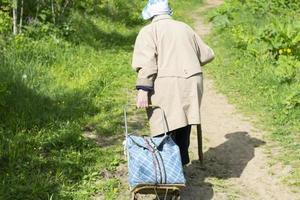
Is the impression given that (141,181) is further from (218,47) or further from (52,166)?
(218,47)

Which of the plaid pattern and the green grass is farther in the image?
the green grass

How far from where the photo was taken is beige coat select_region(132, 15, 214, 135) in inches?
184

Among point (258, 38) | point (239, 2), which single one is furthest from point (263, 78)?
point (239, 2)

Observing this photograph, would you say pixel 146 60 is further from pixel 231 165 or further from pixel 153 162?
pixel 231 165

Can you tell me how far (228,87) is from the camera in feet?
30.5

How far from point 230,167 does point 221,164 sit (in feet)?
0.41

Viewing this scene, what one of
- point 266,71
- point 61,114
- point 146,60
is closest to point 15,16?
point 61,114

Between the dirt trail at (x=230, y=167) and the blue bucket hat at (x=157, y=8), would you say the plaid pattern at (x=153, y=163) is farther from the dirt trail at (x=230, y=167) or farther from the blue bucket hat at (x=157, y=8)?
the blue bucket hat at (x=157, y=8)

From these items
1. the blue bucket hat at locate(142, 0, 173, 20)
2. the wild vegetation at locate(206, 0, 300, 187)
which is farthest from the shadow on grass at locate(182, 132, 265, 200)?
the blue bucket hat at locate(142, 0, 173, 20)

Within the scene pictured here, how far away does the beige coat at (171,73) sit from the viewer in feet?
15.3

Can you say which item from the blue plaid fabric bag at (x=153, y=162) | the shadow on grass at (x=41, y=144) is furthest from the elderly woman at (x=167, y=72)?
the shadow on grass at (x=41, y=144)

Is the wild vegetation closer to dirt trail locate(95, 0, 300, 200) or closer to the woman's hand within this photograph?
dirt trail locate(95, 0, 300, 200)

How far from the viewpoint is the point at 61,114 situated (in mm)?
6812

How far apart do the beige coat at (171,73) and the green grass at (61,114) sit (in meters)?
0.99
